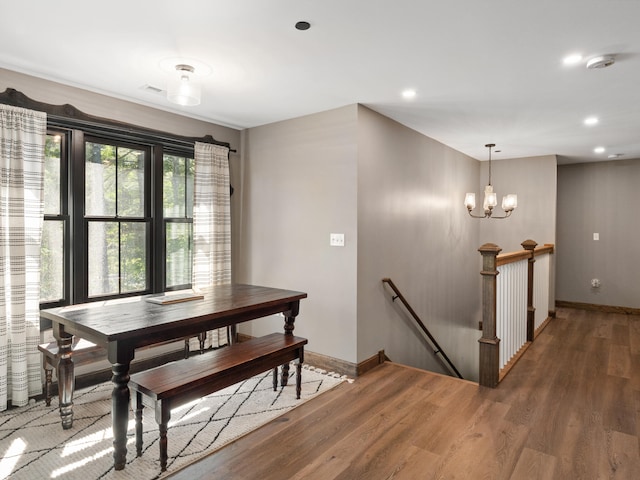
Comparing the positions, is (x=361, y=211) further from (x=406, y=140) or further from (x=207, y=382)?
(x=207, y=382)

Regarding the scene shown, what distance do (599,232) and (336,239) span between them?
516 cm

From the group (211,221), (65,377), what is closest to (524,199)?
(211,221)

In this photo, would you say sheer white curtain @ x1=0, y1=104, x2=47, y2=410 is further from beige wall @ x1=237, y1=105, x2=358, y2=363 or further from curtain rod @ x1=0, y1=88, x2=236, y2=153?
beige wall @ x1=237, y1=105, x2=358, y2=363

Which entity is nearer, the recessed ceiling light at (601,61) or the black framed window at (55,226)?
the recessed ceiling light at (601,61)

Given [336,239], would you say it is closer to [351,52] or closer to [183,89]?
[351,52]

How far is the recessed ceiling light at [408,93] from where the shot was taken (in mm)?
3271

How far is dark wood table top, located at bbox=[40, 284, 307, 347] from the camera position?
2.14 metres

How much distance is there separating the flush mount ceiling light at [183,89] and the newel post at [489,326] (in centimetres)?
260

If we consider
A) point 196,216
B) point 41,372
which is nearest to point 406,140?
point 196,216

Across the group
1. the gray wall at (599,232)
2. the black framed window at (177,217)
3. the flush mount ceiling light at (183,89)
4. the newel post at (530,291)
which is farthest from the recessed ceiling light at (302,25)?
the gray wall at (599,232)

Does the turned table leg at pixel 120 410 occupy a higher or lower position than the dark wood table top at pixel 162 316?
lower

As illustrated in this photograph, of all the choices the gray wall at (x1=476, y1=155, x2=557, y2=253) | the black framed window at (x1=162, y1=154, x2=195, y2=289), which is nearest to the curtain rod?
the black framed window at (x1=162, y1=154, x2=195, y2=289)

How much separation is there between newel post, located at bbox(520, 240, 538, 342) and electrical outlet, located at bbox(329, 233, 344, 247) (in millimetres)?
2346

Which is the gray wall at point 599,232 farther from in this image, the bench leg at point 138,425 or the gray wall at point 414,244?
the bench leg at point 138,425
